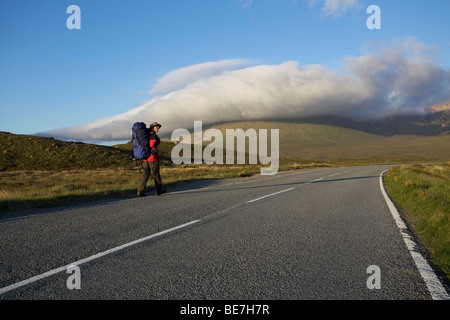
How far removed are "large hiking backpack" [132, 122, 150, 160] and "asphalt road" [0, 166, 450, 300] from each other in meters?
3.68

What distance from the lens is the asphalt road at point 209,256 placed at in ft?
11.4

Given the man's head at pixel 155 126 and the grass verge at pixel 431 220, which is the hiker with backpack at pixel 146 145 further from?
the grass verge at pixel 431 220

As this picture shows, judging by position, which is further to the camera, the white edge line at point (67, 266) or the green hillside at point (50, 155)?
the green hillside at point (50, 155)

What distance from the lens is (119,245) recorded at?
518 cm

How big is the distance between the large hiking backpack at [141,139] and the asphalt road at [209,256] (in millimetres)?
3684

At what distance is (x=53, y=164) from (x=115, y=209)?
42207mm

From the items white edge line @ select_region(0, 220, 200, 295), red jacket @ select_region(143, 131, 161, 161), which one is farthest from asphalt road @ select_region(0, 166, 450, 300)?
red jacket @ select_region(143, 131, 161, 161)

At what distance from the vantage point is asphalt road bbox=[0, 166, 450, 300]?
3.46 m

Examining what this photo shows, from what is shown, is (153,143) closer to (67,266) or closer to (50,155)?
(67,266)

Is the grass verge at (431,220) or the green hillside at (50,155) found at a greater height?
the green hillside at (50,155)

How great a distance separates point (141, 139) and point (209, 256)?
7530 millimetres

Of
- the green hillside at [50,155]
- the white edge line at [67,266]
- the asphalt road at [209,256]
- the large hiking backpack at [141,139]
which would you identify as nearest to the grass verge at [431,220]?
the asphalt road at [209,256]

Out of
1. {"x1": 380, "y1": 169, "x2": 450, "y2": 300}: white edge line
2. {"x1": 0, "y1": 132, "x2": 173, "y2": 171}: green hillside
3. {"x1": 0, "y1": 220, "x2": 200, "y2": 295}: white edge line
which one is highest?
{"x1": 0, "y1": 132, "x2": 173, "y2": 171}: green hillside

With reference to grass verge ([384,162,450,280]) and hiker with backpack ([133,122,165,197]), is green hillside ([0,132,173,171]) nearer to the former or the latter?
hiker with backpack ([133,122,165,197])
